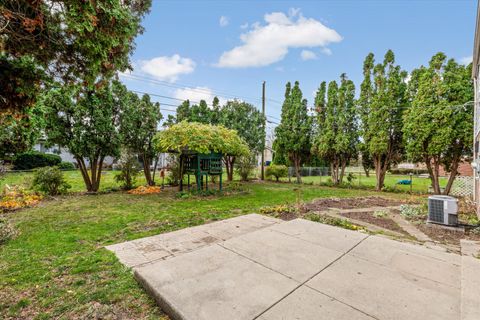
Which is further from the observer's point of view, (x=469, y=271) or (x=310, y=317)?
(x=469, y=271)

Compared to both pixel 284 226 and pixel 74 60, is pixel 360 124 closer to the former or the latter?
pixel 284 226

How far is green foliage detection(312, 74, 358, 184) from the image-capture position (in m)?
12.2

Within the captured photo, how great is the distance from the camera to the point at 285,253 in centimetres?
301

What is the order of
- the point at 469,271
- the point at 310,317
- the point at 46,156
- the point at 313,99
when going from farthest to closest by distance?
the point at 46,156 → the point at 313,99 → the point at 469,271 → the point at 310,317

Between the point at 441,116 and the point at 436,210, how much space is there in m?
5.73

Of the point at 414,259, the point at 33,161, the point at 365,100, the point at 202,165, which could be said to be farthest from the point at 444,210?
the point at 33,161

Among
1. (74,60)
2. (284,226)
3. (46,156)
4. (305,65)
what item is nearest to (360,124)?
(305,65)

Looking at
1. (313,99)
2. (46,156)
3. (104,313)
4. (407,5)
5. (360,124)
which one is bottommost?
(104,313)

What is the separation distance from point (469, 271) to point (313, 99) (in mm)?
12849

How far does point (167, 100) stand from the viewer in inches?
572

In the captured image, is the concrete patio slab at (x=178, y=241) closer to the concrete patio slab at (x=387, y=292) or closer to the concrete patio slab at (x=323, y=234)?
the concrete patio slab at (x=323, y=234)

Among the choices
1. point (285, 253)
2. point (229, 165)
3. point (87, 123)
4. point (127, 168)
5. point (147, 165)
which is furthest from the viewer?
point (229, 165)

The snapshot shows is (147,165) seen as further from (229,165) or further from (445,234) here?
(445,234)

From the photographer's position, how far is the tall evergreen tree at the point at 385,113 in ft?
34.0
